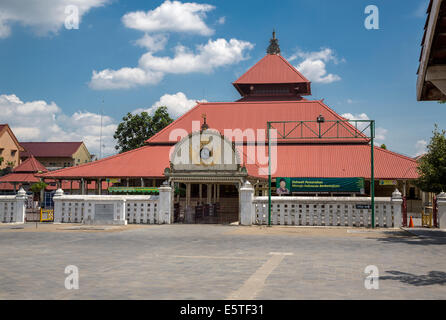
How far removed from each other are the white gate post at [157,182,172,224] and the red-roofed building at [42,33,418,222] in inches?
46.1

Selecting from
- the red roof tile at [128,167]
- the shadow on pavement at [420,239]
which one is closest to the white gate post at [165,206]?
the red roof tile at [128,167]

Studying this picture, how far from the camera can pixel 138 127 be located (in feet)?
200

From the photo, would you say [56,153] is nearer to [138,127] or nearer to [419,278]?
[138,127]

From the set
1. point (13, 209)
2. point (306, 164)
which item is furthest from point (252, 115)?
point (13, 209)

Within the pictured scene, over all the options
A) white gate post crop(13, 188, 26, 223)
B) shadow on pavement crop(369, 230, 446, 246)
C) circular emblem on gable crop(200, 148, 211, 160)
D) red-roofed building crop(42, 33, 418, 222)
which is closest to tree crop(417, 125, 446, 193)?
red-roofed building crop(42, 33, 418, 222)

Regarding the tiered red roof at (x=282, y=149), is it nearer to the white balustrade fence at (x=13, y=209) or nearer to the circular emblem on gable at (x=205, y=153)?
the circular emblem on gable at (x=205, y=153)

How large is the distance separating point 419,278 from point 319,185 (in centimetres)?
2048

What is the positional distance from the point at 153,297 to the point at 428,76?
25.1ft

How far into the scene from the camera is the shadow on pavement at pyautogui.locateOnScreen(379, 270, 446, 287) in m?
8.23

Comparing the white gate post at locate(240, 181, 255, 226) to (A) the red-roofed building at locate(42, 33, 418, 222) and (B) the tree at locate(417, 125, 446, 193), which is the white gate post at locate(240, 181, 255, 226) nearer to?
(A) the red-roofed building at locate(42, 33, 418, 222)

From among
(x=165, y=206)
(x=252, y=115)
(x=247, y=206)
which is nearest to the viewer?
(x=247, y=206)

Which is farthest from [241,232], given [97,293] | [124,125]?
[124,125]

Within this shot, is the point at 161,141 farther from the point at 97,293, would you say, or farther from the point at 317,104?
the point at 97,293

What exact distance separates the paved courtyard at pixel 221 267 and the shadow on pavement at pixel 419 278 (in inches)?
0.7
